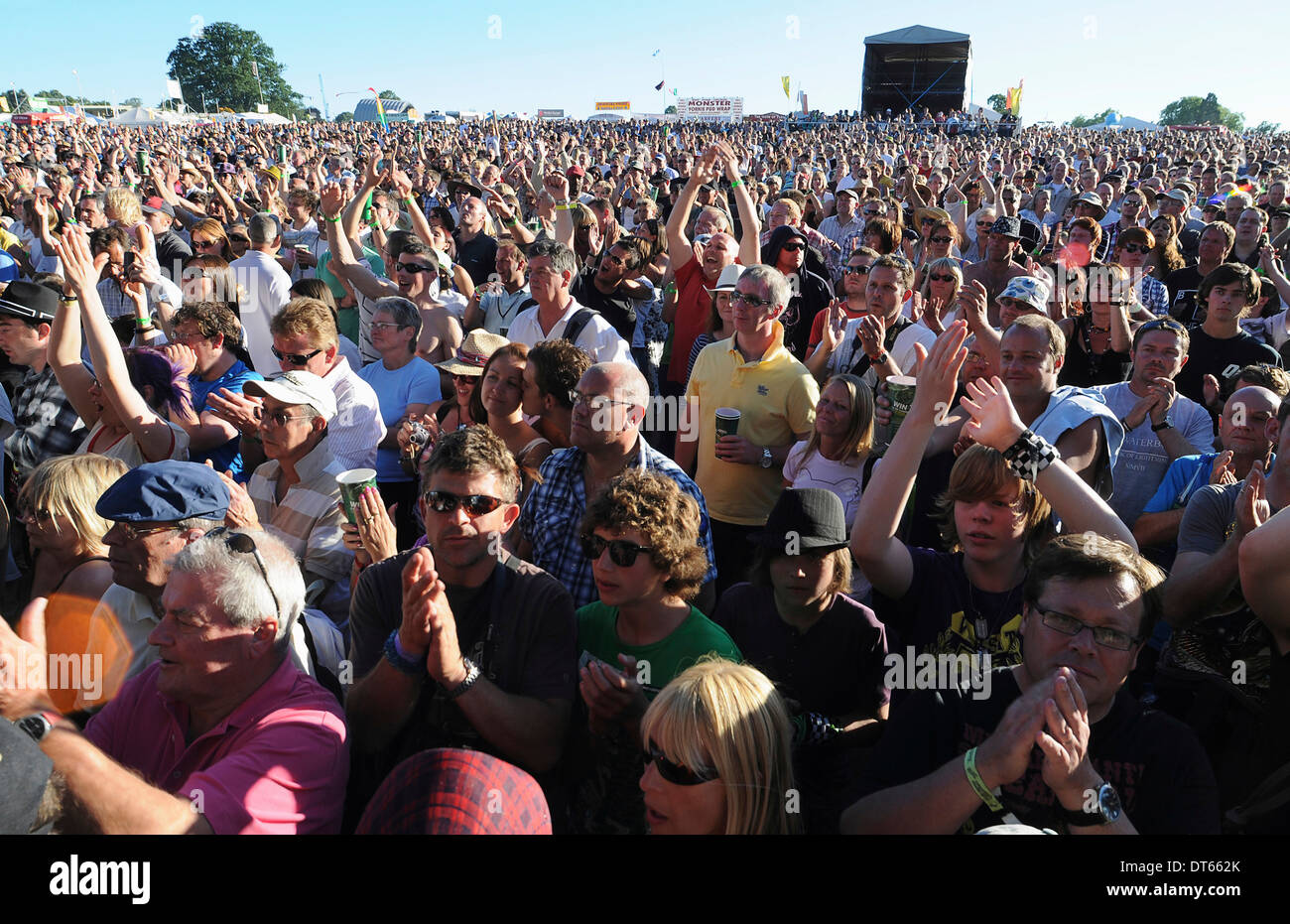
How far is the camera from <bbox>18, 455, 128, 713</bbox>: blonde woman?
2.80 meters

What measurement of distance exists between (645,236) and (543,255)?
239 centimetres

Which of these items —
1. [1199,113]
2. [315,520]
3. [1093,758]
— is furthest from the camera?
[1199,113]

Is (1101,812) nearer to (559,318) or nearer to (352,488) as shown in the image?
(352,488)

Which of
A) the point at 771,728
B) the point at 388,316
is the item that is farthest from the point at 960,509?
the point at 388,316

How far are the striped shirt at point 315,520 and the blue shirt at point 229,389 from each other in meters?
0.51

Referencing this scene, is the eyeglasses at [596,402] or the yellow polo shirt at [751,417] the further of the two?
the yellow polo shirt at [751,417]

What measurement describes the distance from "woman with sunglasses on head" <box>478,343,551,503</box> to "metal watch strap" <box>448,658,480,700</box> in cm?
160

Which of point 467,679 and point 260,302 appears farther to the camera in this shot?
point 260,302

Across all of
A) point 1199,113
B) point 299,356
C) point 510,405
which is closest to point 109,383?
point 299,356

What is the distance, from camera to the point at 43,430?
4.29 m

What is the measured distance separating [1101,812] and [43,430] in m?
4.69

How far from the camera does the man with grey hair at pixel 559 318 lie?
507cm

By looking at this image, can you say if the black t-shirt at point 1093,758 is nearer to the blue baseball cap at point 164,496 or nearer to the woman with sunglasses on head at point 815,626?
the woman with sunglasses on head at point 815,626

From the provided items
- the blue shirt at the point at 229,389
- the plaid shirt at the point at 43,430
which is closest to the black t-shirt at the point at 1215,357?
the blue shirt at the point at 229,389
